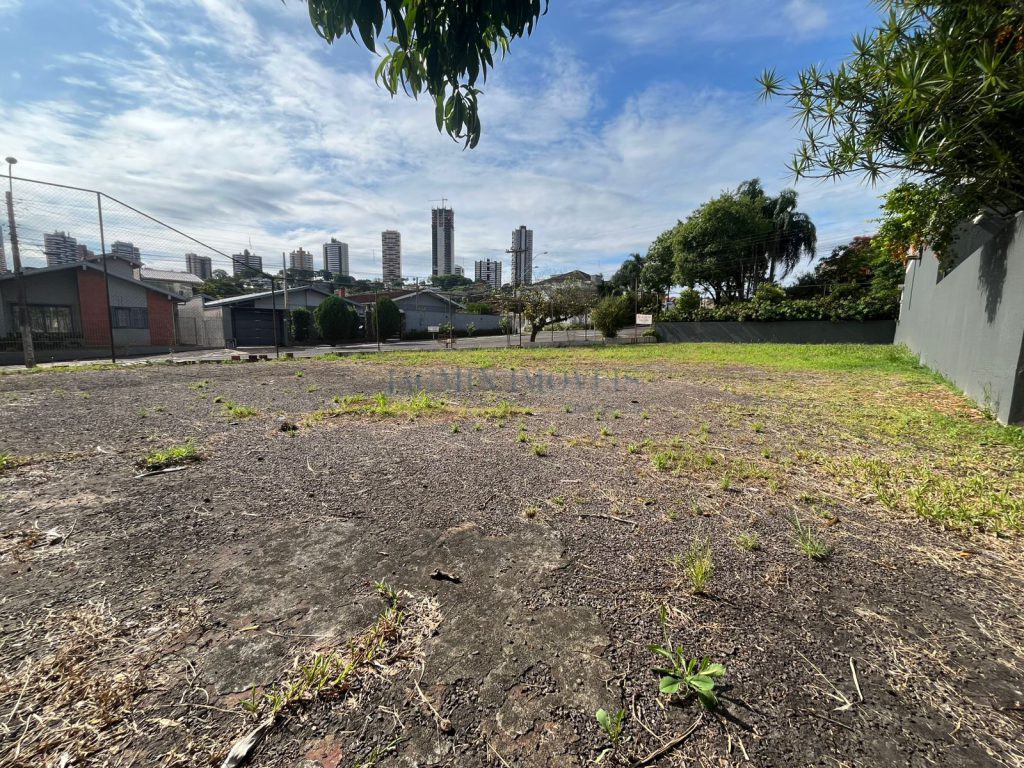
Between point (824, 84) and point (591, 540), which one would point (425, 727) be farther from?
point (824, 84)

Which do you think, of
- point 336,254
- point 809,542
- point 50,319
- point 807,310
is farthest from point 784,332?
point 336,254

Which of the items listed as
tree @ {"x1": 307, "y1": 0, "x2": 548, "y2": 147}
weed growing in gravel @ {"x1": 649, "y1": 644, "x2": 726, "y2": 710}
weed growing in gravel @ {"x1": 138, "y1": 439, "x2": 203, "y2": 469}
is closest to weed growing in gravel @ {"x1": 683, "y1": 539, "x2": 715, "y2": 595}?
weed growing in gravel @ {"x1": 649, "y1": 644, "x2": 726, "y2": 710}

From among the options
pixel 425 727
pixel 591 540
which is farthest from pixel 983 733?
pixel 425 727

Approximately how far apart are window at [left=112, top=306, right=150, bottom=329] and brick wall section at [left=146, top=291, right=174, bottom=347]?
0.80 ft

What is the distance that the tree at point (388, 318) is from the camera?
29.7 metres

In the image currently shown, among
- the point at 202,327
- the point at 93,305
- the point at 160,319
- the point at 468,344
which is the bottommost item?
the point at 468,344

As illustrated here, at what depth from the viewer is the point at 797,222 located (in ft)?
88.4

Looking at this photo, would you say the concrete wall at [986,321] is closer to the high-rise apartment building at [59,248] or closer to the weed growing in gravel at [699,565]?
the weed growing in gravel at [699,565]

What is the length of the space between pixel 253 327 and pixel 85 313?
26.3 ft

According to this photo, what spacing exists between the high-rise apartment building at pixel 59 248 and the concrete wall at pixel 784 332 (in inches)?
1019

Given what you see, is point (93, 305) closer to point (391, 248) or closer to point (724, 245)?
point (724, 245)

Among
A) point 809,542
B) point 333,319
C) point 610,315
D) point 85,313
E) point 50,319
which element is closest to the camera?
point 809,542

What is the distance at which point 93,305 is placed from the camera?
18844mm

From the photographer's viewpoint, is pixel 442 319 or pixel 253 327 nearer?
pixel 253 327
